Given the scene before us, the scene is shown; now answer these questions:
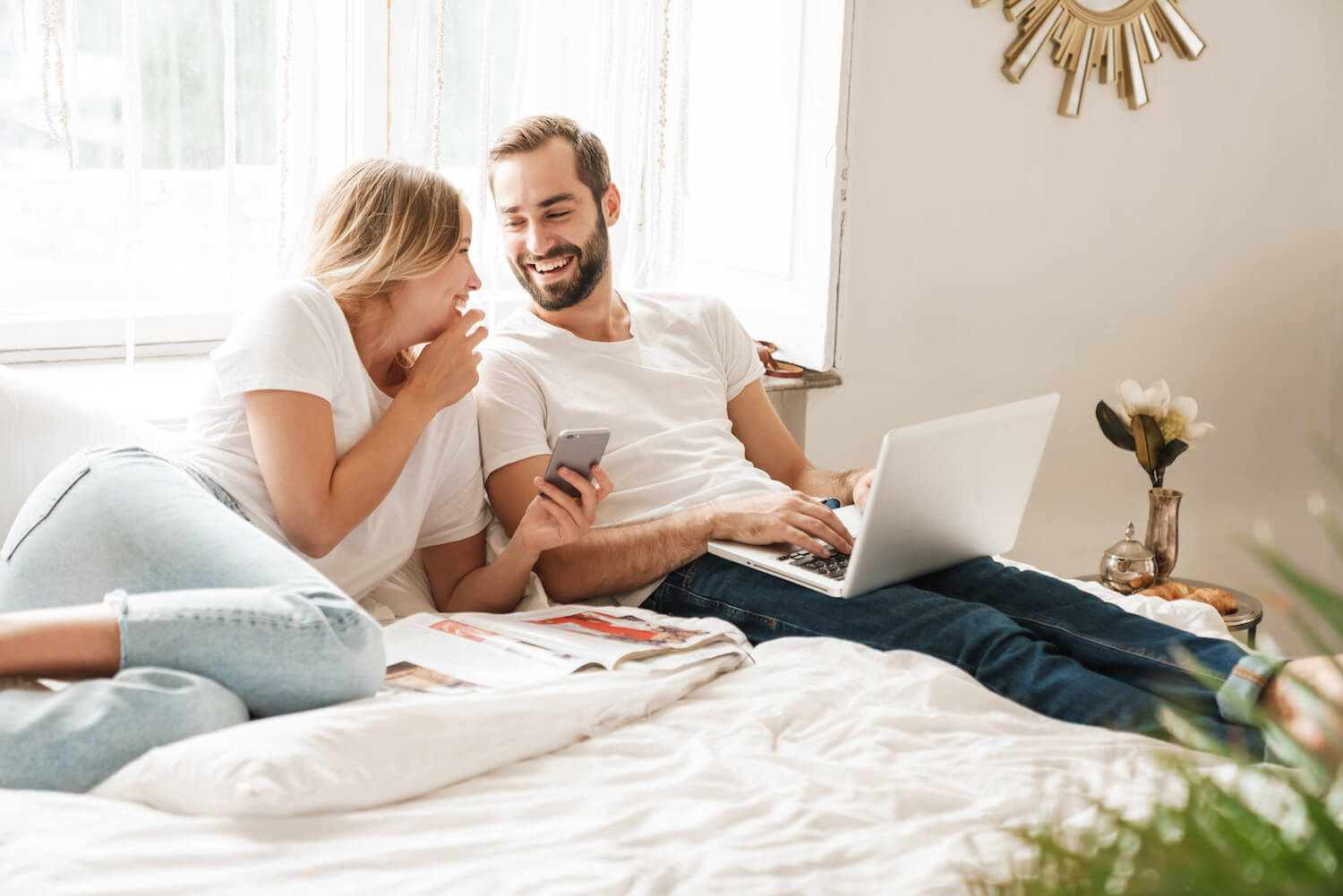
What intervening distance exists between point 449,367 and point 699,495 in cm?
47

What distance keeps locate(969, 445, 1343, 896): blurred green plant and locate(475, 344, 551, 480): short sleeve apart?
1487 millimetres

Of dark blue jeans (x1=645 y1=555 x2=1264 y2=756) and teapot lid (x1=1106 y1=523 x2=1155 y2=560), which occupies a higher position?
dark blue jeans (x1=645 y1=555 x2=1264 y2=756)

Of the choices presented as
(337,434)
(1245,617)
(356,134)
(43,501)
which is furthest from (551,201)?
(1245,617)

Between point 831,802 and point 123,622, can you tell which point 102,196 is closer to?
point 123,622

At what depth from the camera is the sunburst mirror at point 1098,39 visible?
2600 mm

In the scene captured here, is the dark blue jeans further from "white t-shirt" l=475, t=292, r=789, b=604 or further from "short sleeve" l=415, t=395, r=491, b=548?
"short sleeve" l=415, t=395, r=491, b=548

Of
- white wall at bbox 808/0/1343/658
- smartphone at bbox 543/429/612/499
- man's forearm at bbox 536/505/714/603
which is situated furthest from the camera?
white wall at bbox 808/0/1343/658

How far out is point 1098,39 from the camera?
106 inches

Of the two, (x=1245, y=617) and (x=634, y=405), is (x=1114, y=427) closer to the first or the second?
(x=1245, y=617)

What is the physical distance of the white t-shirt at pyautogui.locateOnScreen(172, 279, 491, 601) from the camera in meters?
1.54

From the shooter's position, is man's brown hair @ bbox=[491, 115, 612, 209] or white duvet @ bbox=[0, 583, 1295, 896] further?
man's brown hair @ bbox=[491, 115, 612, 209]

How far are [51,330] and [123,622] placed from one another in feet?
3.79

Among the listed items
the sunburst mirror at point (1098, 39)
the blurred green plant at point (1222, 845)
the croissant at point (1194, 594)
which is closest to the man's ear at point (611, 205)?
the sunburst mirror at point (1098, 39)

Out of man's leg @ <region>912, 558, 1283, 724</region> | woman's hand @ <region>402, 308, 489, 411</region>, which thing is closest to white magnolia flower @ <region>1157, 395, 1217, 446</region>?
man's leg @ <region>912, 558, 1283, 724</region>
